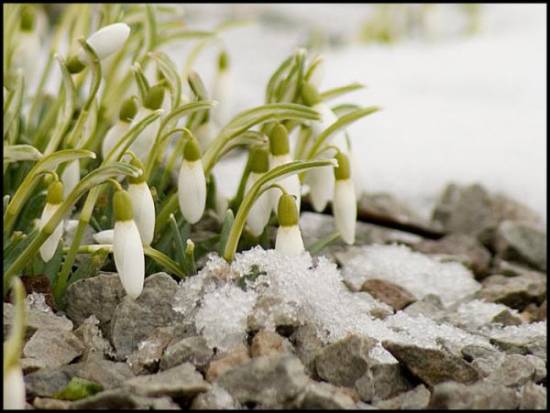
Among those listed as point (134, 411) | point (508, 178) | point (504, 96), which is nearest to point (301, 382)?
point (134, 411)

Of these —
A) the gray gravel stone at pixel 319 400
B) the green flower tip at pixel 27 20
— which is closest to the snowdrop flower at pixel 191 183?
the gray gravel stone at pixel 319 400

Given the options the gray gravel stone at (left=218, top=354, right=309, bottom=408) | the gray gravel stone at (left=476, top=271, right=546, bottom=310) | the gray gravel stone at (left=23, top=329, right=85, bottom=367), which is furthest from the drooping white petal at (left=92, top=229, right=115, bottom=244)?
the gray gravel stone at (left=476, top=271, right=546, bottom=310)

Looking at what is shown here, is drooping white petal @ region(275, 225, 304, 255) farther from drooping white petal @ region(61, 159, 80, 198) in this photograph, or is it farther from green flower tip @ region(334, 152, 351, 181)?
drooping white petal @ region(61, 159, 80, 198)

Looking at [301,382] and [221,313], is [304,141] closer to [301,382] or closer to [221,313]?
[221,313]

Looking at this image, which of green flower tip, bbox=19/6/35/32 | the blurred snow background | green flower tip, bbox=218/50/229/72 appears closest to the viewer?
green flower tip, bbox=218/50/229/72

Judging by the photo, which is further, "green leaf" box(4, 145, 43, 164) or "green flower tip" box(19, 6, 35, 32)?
"green flower tip" box(19, 6, 35, 32)
